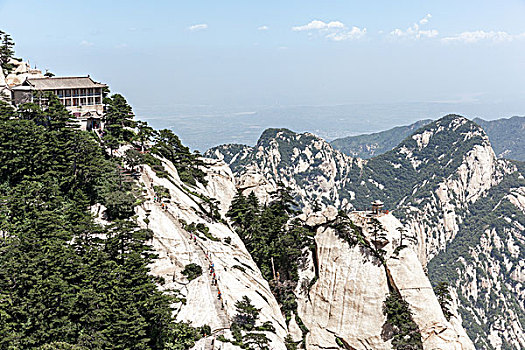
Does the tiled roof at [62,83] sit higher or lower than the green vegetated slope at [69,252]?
higher

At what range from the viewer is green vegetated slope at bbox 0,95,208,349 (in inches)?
1430

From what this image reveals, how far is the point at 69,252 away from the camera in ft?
135

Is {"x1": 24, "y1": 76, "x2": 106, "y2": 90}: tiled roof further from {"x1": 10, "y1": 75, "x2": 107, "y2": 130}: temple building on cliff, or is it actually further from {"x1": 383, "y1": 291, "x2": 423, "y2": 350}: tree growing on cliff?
{"x1": 383, "y1": 291, "x2": 423, "y2": 350}: tree growing on cliff

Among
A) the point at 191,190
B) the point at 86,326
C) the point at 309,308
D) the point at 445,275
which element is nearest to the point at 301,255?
the point at 309,308

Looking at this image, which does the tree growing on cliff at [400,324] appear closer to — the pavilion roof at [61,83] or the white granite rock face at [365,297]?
the white granite rock face at [365,297]

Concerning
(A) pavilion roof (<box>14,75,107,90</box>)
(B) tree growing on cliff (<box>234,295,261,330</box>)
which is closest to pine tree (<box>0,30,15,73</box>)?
(A) pavilion roof (<box>14,75,107,90</box>)

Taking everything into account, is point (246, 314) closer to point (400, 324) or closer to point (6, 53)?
point (400, 324)

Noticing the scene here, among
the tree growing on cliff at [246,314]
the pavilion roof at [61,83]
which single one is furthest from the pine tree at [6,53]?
the tree growing on cliff at [246,314]

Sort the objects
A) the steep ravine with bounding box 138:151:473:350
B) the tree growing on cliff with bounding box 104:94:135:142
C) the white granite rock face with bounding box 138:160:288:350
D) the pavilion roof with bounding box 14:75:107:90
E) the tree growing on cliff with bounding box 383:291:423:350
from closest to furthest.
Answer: the white granite rock face with bounding box 138:160:288:350 → the steep ravine with bounding box 138:151:473:350 → the tree growing on cliff with bounding box 383:291:423:350 → the pavilion roof with bounding box 14:75:107:90 → the tree growing on cliff with bounding box 104:94:135:142

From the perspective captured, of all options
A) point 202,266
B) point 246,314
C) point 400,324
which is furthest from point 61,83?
point 400,324

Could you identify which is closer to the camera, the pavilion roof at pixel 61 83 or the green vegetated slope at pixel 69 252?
the green vegetated slope at pixel 69 252

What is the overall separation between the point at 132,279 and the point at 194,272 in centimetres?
929

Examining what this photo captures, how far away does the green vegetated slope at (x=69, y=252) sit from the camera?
119 ft

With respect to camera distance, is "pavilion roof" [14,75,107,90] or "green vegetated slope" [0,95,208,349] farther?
"pavilion roof" [14,75,107,90]
